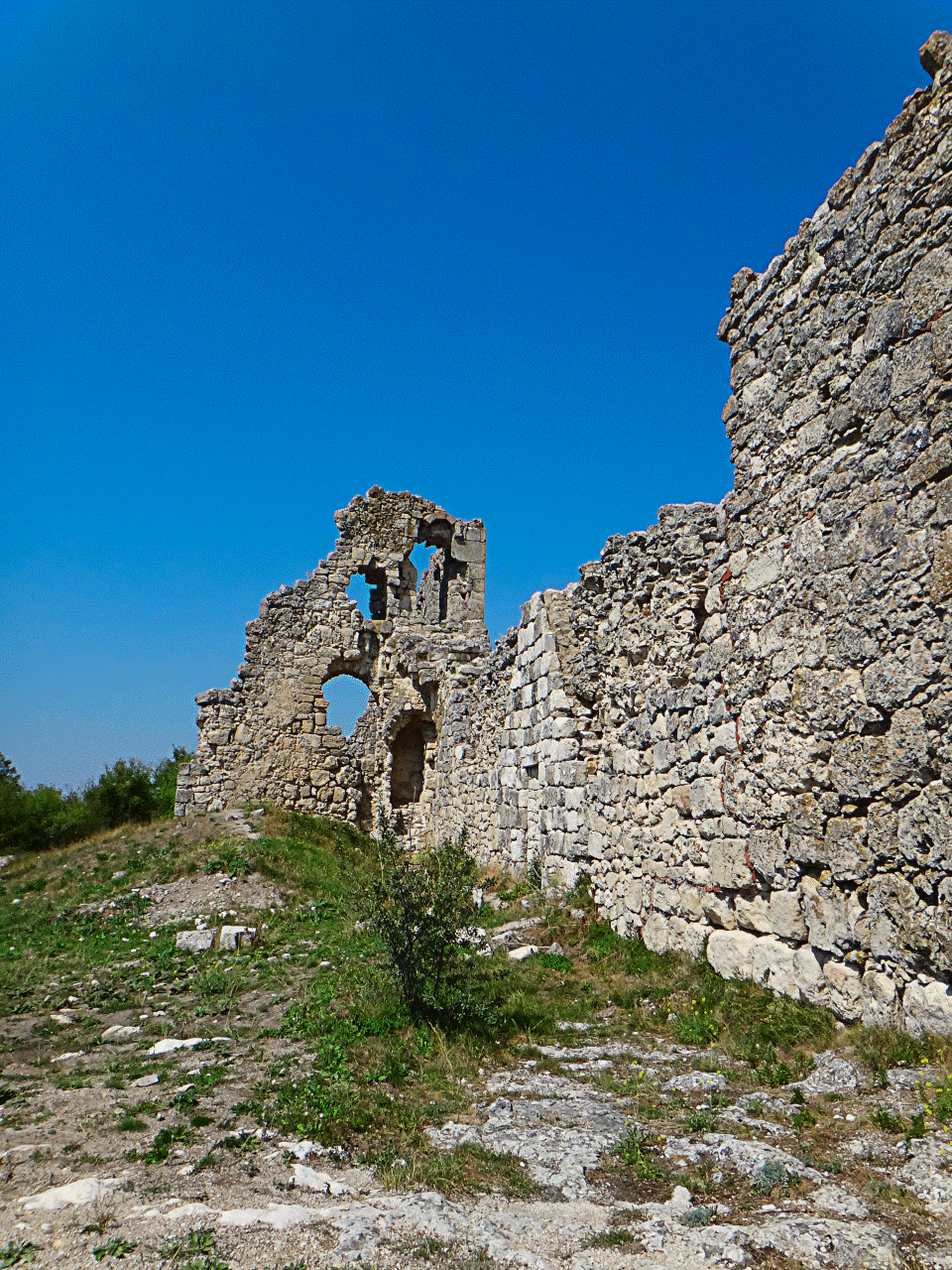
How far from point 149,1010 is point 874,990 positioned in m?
5.78

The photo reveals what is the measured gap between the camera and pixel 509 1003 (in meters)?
6.18

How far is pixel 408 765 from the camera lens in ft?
68.2

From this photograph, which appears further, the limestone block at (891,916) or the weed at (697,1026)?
the weed at (697,1026)

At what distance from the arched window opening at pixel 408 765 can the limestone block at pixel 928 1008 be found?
16550 millimetres

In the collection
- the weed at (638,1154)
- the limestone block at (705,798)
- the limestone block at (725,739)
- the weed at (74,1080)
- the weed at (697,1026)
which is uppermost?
the limestone block at (725,739)

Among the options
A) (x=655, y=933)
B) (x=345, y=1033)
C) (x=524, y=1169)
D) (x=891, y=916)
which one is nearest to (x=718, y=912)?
(x=655, y=933)

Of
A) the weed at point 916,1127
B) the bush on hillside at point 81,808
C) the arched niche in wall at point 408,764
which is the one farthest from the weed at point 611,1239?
the bush on hillside at point 81,808

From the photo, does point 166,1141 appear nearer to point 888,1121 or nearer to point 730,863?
point 888,1121

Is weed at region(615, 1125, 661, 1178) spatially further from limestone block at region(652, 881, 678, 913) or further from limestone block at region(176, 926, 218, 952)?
limestone block at region(176, 926, 218, 952)

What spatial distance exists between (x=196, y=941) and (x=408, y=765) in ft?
38.0

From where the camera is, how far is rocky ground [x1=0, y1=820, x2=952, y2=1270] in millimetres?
2963

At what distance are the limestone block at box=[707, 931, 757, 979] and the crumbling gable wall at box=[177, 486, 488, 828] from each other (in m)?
12.6

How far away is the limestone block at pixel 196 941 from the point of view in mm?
9141

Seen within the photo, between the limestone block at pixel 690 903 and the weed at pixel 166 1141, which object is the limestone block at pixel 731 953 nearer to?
the limestone block at pixel 690 903
